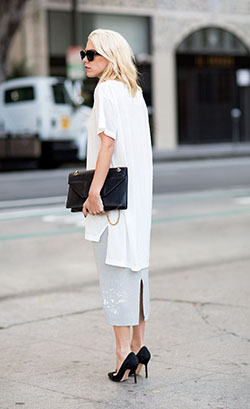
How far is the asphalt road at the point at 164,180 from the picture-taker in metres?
15.6

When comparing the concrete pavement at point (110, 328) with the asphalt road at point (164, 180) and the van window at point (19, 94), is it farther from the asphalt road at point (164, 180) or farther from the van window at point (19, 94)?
the van window at point (19, 94)

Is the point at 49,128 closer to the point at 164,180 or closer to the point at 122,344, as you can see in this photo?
the point at 164,180

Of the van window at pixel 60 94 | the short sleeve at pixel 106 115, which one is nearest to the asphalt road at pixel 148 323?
the short sleeve at pixel 106 115

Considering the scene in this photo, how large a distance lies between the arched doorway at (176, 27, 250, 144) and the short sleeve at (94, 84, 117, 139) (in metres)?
28.4

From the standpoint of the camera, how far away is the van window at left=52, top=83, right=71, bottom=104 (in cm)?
2205

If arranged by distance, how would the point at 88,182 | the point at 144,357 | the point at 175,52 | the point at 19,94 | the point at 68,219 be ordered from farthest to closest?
1. the point at 175,52
2. the point at 19,94
3. the point at 68,219
4. the point at 144,357
5. the point at 88,182

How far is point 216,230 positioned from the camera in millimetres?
10375

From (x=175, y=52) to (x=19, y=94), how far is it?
10795 mm

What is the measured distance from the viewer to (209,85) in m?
33.5

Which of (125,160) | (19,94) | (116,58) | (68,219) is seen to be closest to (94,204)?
(125,160)

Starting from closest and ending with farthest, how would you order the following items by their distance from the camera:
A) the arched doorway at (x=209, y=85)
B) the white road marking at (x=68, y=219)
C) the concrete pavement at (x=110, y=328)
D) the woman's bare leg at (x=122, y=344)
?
1. the concrete pavement at (x=110, y=328)
2. the woman's bare leg at (x=122, y=344)
3. the white road marking at (x=68, y=219)
4. the arched doorway at (x=209, y=85)

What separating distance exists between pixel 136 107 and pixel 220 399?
4.95ft

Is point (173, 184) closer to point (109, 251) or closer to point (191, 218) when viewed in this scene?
point (191, 218)

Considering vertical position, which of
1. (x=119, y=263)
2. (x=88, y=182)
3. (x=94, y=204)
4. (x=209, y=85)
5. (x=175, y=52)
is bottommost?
(x=119, y=263)
